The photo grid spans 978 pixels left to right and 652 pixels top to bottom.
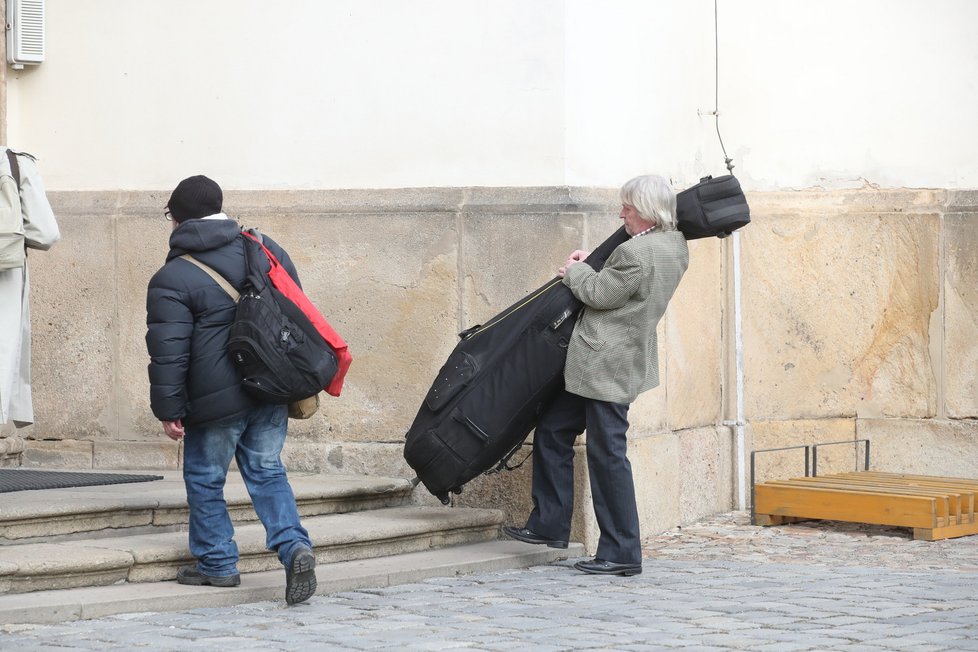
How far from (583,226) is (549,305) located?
0.79 m

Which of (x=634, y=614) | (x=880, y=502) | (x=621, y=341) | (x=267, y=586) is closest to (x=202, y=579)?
(x=267, y=586)

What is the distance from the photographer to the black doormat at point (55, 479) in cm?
723

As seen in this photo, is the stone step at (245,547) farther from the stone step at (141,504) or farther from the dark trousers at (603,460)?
the dark trousers at (603,460)

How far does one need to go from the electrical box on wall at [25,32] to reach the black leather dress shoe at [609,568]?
157 inches

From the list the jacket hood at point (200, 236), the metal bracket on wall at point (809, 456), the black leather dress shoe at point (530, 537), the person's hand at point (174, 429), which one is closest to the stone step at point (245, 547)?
the black leather dress shoe at point (530, 537)

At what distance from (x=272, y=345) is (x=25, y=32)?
3.48 meters

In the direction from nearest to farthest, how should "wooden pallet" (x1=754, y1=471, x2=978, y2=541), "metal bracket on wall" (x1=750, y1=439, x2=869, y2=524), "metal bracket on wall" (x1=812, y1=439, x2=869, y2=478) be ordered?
1. "wooden pallet" (x1=754, y1=471, x2=978, y2=541)
2. "metal bracket on wall" (x1=750, y1=439, x2=869, y2=524)
3. "metal bracket on wall" (x1=812, y1=439, x2=869, y2=478)

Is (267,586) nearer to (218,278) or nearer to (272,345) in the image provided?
(272,345)

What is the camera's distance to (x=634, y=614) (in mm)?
5875

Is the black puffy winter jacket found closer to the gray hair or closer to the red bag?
the red bag

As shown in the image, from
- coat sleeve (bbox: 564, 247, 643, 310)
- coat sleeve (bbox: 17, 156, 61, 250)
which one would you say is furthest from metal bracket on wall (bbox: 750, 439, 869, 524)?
coat sleeve (bbox: 17, 156, 61, 250)

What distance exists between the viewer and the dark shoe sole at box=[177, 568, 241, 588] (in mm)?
6105

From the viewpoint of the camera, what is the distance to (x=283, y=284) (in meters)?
6.03

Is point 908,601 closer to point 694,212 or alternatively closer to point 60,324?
point 694,212
